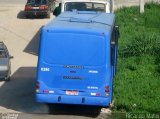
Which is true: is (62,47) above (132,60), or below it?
above

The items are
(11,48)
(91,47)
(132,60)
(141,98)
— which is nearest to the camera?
(91,47)

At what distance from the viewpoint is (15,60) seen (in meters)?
27.8

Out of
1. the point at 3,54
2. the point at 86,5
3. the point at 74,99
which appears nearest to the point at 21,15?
the point at 86,5

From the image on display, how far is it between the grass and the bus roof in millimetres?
2673

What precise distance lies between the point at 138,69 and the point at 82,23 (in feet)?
19.9

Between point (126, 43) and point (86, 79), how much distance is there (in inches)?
429

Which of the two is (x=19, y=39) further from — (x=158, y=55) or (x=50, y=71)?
(x=50, y=71)

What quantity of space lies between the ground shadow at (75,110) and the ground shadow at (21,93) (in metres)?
0.37

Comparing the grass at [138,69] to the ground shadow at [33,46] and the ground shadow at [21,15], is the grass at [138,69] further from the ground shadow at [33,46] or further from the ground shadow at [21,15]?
the ground shadow at [21,15]

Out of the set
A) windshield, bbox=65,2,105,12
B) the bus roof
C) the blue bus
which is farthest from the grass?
the bus roof

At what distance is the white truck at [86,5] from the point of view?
87.7 feet

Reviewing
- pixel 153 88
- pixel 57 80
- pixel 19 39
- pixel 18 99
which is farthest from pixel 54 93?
pixel 19 39

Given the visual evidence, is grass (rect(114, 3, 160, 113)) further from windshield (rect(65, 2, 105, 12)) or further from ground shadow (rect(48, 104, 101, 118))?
windshield (rect(65, 2, 105, 12))

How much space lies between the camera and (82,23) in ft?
60.0
